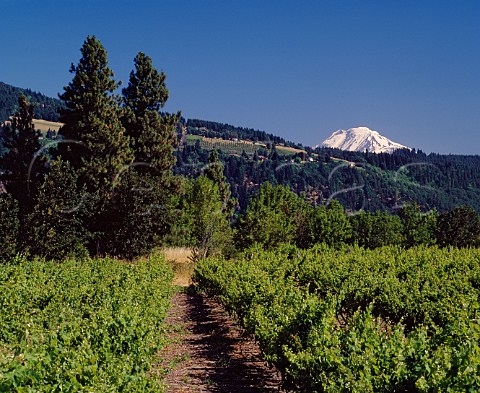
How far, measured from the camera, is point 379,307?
1388cm

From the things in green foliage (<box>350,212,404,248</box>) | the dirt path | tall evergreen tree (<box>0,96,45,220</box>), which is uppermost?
tall evergreen tree (<box>0,96,45,220</box>)

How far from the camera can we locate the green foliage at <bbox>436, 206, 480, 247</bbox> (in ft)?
213

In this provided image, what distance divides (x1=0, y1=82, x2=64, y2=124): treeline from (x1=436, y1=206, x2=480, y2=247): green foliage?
10277 centimetres

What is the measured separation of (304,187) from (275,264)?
161549 millimetres

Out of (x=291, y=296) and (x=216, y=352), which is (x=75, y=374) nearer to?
(x=291, y=296)

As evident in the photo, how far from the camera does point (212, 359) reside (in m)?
12.6

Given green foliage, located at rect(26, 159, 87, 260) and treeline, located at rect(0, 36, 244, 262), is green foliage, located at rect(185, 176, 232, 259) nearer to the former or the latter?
treeline, located at rect(0, 36, 244, 262)

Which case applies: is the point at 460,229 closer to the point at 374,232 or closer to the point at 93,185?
the point at 374,232

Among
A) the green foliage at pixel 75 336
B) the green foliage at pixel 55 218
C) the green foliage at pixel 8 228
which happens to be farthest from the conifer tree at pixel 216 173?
the green foliage at pixel 75 336

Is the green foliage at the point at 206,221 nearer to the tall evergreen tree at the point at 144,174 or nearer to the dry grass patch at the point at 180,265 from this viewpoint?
the dry grass patch at the point at 180,265

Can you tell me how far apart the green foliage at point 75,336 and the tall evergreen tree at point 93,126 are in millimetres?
17764

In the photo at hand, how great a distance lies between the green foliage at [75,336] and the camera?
5461 mm

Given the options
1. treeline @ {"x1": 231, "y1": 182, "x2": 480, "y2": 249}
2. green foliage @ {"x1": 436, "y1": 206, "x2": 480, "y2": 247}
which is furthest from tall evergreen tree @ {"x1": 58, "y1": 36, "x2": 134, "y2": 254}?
green foliage @ {"x1": 436, "y1": 206, "x2": 480, "y2": 247}

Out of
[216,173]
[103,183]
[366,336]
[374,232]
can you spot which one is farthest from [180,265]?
[374,232]
